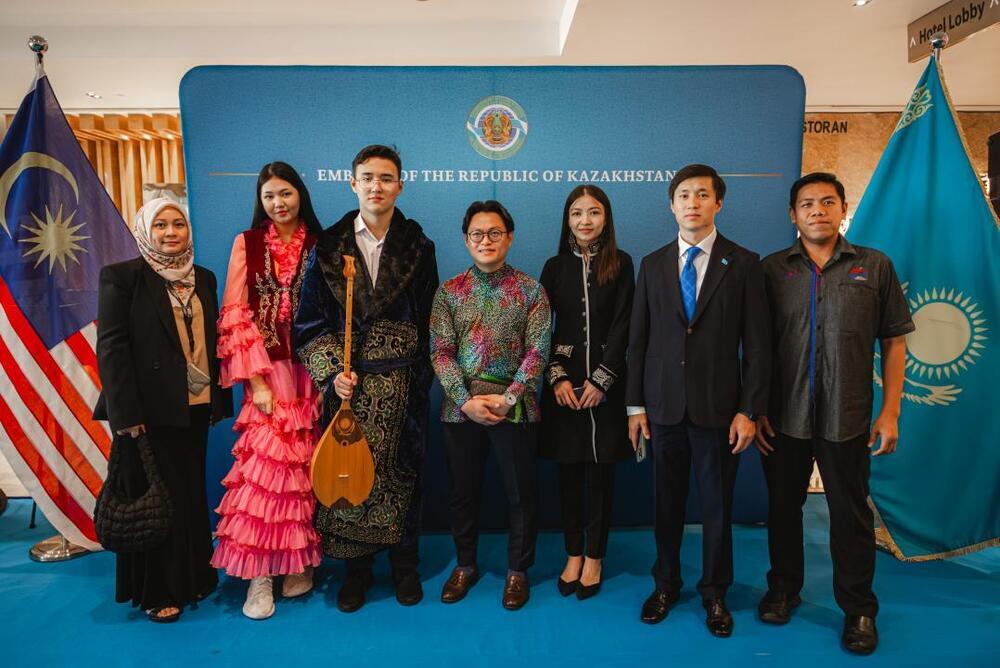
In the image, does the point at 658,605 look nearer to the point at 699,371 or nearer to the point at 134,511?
the point at 699,371

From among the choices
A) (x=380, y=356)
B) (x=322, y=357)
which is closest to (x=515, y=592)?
(x=380, y=356)

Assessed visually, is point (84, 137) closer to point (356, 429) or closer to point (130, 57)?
point (130, 57)

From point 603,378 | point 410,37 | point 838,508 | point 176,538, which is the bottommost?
point 176,538

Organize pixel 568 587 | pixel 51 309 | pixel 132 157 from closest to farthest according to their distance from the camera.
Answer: pixel 568 587, pixel 51 309, pixel 132 157

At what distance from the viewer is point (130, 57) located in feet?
17.7

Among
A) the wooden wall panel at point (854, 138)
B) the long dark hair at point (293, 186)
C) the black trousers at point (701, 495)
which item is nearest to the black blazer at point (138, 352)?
the long dark hair at point (293, 186)

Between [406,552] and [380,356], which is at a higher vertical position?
[380,356]

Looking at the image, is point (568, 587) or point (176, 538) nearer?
point (176, 538)

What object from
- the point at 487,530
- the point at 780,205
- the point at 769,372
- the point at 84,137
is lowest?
the point at 487,530

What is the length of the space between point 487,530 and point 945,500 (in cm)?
243

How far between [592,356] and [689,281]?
0.53m

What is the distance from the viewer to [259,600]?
2.71 m

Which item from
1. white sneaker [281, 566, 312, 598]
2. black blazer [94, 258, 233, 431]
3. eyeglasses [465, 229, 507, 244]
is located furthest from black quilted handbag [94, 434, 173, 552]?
eyeglasses [465, 229, 507, 244]

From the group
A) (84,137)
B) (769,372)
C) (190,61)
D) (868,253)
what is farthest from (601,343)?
(84,137)
